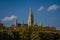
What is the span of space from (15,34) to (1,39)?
7.01ft

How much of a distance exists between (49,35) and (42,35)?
29.6 inches

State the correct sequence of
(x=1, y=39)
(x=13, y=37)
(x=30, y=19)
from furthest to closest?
(x=30, y=19)
(x=13, y=37)
(x=1, y=39)

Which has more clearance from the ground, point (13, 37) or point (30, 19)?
point (30, 19)

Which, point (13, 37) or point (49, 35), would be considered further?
point (49, 35)

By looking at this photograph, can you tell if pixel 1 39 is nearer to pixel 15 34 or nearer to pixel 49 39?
pixel 15 34

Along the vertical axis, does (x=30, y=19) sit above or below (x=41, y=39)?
above

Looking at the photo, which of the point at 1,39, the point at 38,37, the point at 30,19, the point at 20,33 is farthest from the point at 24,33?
the point at 30,19

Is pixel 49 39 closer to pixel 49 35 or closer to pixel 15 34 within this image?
pixel 49 35

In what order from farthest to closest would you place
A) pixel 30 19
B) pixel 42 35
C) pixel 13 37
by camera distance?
pixel 30 19, pixel 42 35, pixel 13 37

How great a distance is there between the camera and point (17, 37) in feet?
62.6

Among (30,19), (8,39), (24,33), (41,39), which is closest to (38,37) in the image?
(41,39)

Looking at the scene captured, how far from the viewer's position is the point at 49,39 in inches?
771

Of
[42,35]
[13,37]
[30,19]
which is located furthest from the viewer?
[30,19]

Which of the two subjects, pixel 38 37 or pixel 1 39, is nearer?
pixel 1 39
